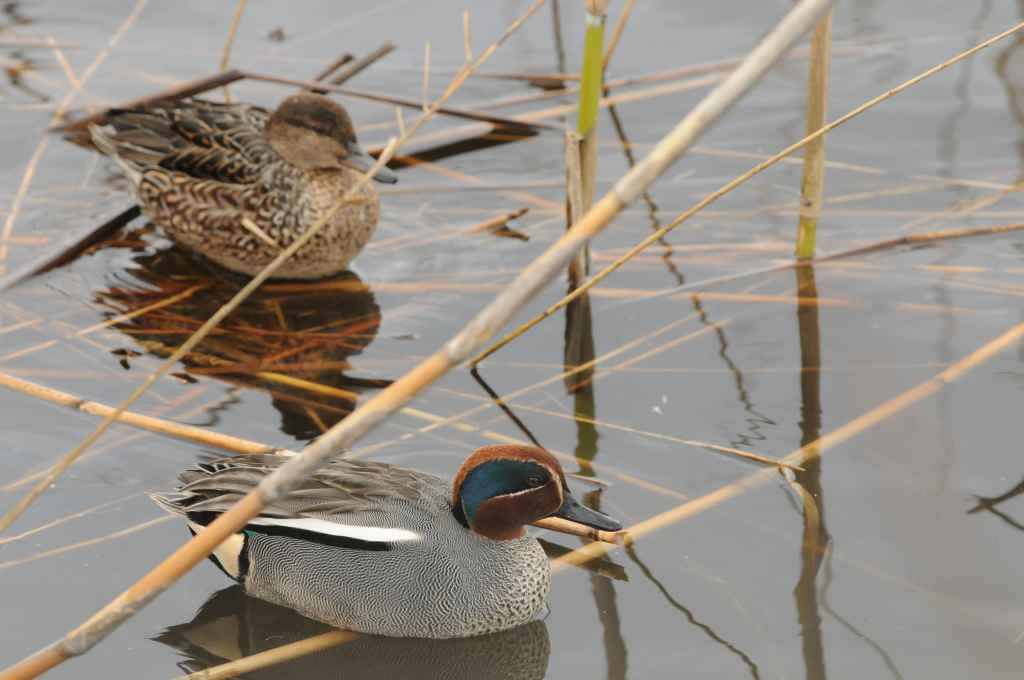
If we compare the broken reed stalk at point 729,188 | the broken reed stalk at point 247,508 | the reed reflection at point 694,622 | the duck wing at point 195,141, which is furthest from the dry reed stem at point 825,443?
the duck wing at point 195,141

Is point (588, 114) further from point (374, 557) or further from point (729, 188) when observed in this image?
point (374, 557)

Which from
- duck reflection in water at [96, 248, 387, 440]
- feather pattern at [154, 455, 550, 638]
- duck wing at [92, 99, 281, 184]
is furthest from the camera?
duck wing at [92, 99, 281, 184]

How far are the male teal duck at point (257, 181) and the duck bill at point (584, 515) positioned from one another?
2.29m

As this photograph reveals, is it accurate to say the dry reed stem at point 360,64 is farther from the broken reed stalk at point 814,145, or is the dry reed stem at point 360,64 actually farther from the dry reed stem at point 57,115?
the broken reed stalk at point 814,145

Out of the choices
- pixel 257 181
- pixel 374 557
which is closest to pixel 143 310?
pixel 257 181

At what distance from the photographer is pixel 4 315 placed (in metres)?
5.86

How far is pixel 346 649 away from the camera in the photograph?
13.7 feet

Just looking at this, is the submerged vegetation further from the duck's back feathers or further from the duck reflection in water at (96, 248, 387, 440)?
the duck's back feathers

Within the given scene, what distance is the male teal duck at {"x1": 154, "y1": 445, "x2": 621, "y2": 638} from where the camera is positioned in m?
4.20

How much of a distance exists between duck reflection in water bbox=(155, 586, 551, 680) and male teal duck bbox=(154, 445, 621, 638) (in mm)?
37

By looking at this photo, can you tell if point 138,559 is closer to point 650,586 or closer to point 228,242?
point 650,586

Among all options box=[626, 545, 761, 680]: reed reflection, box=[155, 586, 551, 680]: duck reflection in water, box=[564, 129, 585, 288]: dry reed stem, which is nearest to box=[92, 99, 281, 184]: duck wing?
box=[564, 129, 585, 288]: dry reed stem

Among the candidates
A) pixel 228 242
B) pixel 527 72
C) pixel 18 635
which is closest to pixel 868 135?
pixel 527 72

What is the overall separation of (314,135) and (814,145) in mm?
2127
